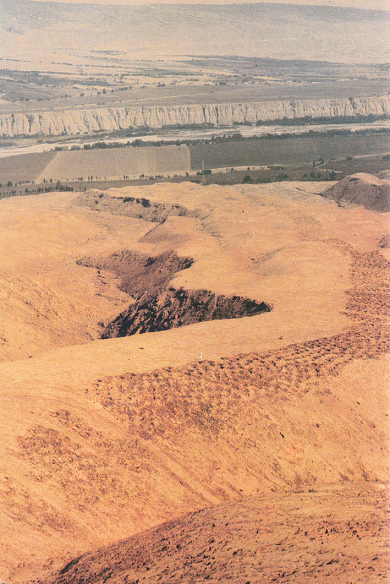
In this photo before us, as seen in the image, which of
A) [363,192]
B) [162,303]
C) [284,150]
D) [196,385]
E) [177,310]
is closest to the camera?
[196,385]

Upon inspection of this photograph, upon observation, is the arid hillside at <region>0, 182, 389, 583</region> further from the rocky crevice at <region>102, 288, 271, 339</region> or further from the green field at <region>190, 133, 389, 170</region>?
the green field at <region>190, 133, 389, 170</region>

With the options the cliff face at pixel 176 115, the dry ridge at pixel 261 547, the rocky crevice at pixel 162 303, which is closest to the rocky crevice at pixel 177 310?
the rocky crevice at pixel 162 303

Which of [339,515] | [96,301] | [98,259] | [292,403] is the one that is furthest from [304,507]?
[98,259]

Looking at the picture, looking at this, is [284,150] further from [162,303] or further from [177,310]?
[177,310]

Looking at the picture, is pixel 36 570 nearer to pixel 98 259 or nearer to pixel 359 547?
pixel 359 547

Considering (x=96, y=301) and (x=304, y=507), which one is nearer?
(x=304, y=507)

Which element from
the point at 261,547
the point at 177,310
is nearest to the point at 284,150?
the point at 177,310
